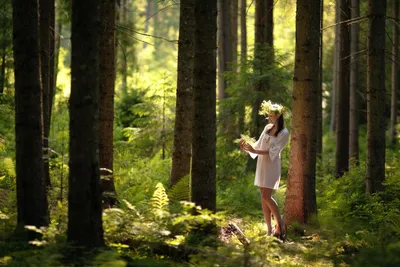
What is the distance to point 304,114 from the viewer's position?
9523 millimetres

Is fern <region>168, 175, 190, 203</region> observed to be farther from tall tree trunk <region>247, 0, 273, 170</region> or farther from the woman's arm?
tall tree trunk <region>247, 0, 273, 170</region>

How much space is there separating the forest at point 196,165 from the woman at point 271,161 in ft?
0.09

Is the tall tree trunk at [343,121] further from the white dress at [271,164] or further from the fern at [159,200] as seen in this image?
the fern at [159,200]

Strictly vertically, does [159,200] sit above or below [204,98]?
below

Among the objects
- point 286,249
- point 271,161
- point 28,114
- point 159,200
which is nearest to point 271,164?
point 271,161

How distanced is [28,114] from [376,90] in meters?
6.89

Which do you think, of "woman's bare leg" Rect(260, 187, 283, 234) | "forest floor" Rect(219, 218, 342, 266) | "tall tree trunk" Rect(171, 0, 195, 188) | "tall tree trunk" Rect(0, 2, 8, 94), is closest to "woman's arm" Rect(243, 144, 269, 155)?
"woman's bare leg" Rect(260, 187, 283, 234)

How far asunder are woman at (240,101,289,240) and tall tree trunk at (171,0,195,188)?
1931mm

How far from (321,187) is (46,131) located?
24.0 feet

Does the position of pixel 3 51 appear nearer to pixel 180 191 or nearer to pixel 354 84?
pixel 180 191

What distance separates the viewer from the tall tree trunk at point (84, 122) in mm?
5691

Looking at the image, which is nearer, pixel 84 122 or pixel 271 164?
pixel 84 122

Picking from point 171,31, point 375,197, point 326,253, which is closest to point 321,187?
point 375,197

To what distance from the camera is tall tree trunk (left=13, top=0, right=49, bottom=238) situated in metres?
6.57
